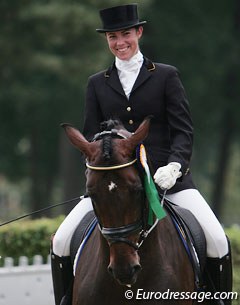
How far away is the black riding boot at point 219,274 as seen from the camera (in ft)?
21.6

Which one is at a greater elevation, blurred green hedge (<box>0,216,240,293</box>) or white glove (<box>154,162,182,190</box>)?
white glove (<box>154,162,182,190</box>)

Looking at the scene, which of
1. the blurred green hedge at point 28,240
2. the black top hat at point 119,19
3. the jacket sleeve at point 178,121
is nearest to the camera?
the jacket sleeve at point 178,121

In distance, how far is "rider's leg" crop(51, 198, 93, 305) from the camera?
652cm

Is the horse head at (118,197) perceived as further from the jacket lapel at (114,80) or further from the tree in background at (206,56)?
the tree in background at (206,56)

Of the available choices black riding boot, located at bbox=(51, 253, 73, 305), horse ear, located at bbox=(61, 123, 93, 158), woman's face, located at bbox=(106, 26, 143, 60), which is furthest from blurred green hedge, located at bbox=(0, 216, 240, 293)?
horse ear, located at bbox=(61, 123, 93, 158)

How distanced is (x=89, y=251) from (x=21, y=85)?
23.5m

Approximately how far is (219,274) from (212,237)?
0.35 m

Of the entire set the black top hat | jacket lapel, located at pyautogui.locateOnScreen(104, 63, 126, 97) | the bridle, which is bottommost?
the bridle

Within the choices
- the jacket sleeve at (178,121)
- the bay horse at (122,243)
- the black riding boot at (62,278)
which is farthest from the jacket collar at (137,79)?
the black riding boot at (62,278)

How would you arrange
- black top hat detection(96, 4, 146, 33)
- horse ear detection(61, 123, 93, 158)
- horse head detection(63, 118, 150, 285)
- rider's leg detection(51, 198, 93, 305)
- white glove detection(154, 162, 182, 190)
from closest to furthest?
horse head detection(63, 118, 150, 285)
horse ear detection(61, 123, 93, 158)
white glove detection(154, 162, 182, 190)
black top hat detection(96, 4, 146, 33)
rider's leg detection(51, 198, 93, 305)

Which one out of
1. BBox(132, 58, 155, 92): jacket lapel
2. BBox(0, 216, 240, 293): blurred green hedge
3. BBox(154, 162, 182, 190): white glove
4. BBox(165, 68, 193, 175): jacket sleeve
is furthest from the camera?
BBox(0, 216, 240, 293): blurred green hedge

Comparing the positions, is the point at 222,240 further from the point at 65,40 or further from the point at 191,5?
the point at 191,5

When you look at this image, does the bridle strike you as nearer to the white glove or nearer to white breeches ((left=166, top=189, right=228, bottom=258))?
the white glove

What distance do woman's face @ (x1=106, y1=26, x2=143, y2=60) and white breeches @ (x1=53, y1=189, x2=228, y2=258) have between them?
1.12 meters
